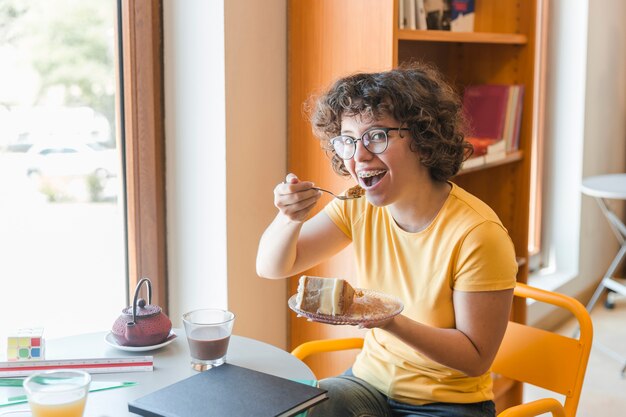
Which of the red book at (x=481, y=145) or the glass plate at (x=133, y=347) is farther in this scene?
the red book at (x=481, y=145)

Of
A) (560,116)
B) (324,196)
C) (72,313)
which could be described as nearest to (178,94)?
(324,196)

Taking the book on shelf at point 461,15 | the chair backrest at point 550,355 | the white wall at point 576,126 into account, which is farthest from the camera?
the white wall at point 576,126

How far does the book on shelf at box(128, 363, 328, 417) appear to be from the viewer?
123cm

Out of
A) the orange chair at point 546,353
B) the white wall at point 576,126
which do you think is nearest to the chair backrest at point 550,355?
the orange chair at point 546,353

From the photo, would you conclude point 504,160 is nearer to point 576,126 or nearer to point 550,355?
point 550,355

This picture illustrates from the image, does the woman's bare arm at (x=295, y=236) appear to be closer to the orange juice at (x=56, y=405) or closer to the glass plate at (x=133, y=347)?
the glass plate at (x=133, y=347)

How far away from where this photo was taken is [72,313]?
2172 mm

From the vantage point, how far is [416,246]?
66.3 inches

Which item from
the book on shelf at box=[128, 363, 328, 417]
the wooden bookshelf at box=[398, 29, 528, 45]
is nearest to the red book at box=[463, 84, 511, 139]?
the wooden bookshelf at box=[398, 29, 528, 45]

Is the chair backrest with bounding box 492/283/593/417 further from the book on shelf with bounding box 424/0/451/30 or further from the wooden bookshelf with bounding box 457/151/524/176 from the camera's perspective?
the book on shelf with bounding box 424/0/451/30

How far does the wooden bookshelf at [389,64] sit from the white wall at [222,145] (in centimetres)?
8

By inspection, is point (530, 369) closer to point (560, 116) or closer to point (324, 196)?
point (324, 196)

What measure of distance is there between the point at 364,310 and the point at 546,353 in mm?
553

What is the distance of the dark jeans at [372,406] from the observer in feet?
5.32
